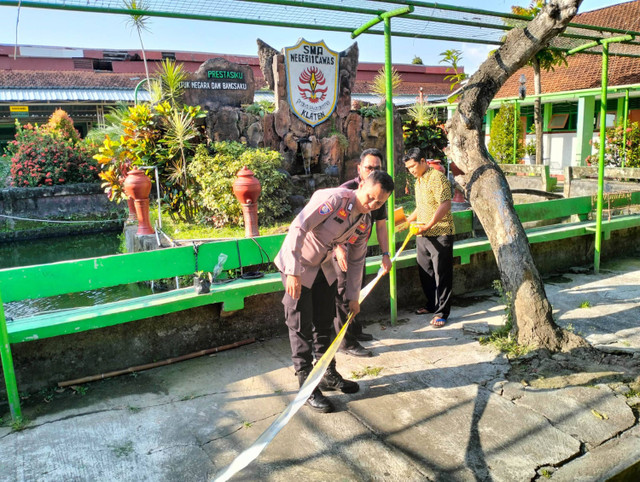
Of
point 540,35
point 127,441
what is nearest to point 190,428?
point 127,441

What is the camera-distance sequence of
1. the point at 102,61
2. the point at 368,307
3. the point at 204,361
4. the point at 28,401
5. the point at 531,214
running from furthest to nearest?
the point at 102,61 → the point at 531,214 → the point at 368,307 → the point at 204,361 → the point at 28,401

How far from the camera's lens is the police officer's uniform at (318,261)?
10.3 feet

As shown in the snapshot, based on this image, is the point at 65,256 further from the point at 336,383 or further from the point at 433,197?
the point at 336,383

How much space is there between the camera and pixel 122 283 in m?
3.91

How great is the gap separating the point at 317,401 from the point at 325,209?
1.24 metres

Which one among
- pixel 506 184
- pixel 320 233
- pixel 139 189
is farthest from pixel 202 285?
pixel 139 189

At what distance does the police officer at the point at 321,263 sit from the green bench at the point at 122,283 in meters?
0.93

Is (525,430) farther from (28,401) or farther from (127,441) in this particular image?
(28,401)

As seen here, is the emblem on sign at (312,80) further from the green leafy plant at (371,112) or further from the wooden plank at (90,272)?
the wooden plank at (90,272)

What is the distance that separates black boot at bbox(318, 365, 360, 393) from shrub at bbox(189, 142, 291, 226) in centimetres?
466

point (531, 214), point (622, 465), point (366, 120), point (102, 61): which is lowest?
point (622, 465)

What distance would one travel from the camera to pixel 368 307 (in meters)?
5.08

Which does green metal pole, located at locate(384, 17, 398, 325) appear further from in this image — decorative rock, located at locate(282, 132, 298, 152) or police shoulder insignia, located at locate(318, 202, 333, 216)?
decorative rock, located at locate(282, 132, 298, 152)

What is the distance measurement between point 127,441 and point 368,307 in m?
2.70
